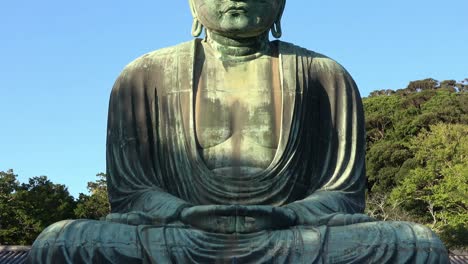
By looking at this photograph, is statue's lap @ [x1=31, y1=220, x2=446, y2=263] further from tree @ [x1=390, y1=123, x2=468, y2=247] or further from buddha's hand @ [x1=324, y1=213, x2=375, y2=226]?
tree @ [x1=390, y1=123, x2=468, y2=247]

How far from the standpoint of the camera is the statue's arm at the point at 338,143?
25.8 ft

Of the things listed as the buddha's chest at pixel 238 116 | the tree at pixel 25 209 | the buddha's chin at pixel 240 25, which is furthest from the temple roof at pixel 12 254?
the buddha's chin at pixel 240 25

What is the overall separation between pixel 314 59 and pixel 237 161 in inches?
51.6

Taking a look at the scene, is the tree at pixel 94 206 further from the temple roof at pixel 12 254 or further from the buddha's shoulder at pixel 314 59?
the buddha's shoulder at pixel 314 59

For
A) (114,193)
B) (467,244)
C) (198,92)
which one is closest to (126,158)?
(114,193)

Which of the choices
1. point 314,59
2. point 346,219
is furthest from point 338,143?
point 346,219

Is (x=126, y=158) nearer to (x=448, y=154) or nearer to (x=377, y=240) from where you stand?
(x=377, y=240)

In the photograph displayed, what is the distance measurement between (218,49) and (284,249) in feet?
7.74

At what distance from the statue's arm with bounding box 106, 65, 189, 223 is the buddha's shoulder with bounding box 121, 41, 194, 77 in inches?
0.6

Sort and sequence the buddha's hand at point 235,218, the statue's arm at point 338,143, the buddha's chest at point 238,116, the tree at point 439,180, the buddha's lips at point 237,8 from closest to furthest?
the buddha's hand at point 235,218 < the statue's arm at point 338,143 < the buddha's chest at point 238,116 < the buddha's lips at point 237,8 < the tree at point 439,180

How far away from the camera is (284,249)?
689 cm

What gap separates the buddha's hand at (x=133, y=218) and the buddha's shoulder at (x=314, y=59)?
215 centimetres

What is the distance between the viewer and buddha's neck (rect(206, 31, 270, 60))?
→ 27.9 ft

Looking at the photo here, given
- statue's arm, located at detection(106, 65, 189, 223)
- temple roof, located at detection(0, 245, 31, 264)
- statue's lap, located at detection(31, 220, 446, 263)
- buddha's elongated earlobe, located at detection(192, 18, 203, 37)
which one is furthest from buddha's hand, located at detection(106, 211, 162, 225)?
temple roof, located at detection(0, 245, 31, 264)
